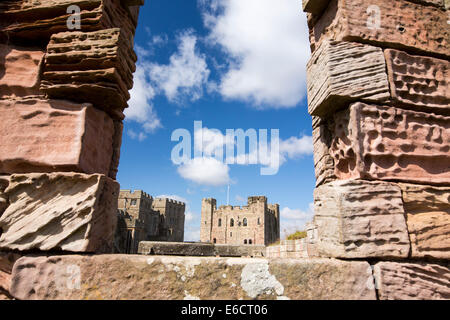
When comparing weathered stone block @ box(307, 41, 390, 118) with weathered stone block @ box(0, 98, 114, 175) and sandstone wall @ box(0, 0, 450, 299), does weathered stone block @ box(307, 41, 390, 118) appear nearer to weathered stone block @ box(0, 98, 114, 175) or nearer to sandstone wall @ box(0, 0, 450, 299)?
sandstone wall @ box(0, 0, 450, 299)

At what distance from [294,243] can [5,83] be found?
31.7 feet

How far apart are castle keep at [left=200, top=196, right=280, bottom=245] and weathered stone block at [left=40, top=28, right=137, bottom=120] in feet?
133

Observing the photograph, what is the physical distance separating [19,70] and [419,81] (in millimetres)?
3380

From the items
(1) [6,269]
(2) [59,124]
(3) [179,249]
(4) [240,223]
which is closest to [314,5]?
(2) [59,124]

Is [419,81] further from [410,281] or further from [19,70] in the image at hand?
[19,70]

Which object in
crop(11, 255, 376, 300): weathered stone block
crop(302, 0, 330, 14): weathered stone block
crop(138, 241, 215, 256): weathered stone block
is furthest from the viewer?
crop(138, 241, 215, 256): weathered stone block

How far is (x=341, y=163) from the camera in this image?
7.24 ft

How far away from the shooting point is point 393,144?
79.7 inches

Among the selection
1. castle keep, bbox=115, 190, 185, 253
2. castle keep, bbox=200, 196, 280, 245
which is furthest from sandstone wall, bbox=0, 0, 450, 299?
castle keep, bbox=200, 196, 280, 245

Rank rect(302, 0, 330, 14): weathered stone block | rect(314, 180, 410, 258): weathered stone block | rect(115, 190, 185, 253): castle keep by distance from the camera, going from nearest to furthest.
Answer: rect(314, 180, 410, 258): weathered stone block < rect(302, 0, 330, 14): weathered stone block < rect(115, 190, 185, 253): castle keep

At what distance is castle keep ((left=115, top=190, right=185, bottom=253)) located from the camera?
2208 centimetres

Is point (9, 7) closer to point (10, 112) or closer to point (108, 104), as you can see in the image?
point (10, 112)
